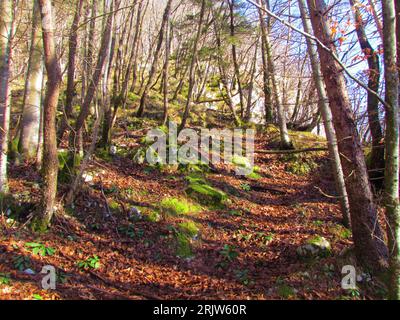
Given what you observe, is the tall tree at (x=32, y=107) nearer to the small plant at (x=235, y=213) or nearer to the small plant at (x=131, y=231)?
the small plant at (x=131, y=231)

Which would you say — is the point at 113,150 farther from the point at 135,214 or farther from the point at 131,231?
the point at 131,231

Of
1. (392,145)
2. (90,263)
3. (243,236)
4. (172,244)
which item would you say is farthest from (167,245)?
(392,145)

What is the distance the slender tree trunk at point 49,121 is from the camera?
4828 millimetres

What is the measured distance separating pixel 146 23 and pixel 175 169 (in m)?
14.5

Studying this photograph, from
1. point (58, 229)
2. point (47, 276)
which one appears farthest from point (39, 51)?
point (47, 276)

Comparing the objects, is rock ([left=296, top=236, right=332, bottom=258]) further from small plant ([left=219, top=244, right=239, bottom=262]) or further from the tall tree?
the tall tree

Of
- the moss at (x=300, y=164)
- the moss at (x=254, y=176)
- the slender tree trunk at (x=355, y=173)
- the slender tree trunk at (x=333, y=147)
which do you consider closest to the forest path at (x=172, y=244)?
the slender tree trunk at (x=333, y=147)

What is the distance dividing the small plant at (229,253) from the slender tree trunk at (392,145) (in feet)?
8.70

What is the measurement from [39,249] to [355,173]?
4.83m

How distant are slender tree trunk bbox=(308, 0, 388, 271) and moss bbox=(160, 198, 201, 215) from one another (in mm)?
3483

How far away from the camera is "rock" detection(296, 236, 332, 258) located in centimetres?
498

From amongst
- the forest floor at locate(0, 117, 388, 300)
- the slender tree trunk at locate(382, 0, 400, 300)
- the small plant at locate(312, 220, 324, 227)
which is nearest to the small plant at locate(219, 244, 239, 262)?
the forest floor at locate(0, 117, 388, 300)

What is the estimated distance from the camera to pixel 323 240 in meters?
5.20
